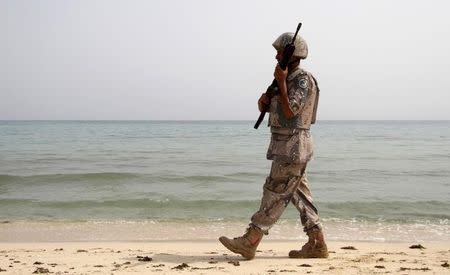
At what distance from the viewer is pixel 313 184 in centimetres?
1194

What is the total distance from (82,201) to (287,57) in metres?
6.62

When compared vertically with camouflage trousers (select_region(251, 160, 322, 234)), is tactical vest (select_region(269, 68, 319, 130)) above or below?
above

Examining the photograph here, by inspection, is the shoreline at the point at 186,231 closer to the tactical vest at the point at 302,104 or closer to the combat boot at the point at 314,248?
the combat boot at the point at 314,248

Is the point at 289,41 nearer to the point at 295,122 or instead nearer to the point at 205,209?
the point at 295,122

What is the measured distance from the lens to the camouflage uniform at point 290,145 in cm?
423

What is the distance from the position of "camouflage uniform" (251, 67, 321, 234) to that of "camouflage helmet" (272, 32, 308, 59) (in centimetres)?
15

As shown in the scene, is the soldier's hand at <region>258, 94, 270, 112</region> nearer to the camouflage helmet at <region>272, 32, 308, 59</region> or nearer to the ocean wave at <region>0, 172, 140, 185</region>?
the camouflage helmet at <region>272, 32, 308, 59</region>

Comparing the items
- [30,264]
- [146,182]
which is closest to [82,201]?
[146,182]

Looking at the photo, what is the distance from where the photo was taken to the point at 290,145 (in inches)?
167

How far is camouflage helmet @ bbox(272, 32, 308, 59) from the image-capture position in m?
4.26

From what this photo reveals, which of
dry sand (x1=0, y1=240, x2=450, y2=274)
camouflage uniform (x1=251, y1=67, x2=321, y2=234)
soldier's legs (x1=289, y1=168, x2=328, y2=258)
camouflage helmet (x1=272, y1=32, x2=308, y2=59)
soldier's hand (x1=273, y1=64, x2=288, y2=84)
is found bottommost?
dry sand (x1=0, y1=240, x2=450, y2=274)

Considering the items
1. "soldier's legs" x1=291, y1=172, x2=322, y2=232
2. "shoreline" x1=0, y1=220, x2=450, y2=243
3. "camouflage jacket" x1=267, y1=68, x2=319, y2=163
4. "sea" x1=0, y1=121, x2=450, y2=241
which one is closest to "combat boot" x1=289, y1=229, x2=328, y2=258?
"soldier's legs" x1=291, y1=172, x2=322, y2=232

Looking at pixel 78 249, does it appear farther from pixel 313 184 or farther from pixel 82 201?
pixel 313 184

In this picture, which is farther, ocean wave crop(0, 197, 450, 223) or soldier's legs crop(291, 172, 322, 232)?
ocean wave crop(0, 197, 450, 223)
